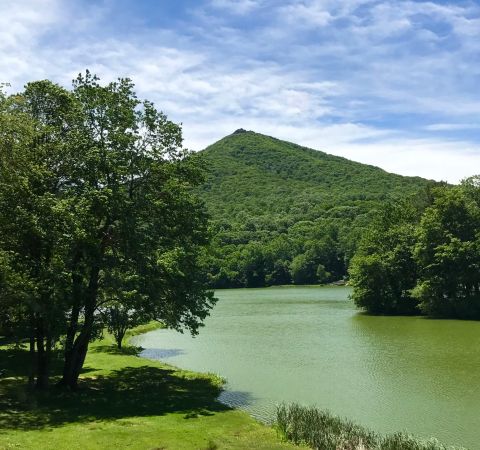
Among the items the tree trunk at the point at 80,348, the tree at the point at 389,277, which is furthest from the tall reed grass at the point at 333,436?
the tree at the point at 389,277

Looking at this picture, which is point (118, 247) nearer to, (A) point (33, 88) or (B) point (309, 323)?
(A) point (33, 88)

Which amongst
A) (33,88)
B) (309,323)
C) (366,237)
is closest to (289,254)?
(366,237)

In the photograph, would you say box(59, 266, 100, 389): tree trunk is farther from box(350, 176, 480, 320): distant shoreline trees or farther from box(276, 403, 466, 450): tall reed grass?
box(350, 176, 480, 320): distant shoreline trees

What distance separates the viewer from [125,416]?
2378cm

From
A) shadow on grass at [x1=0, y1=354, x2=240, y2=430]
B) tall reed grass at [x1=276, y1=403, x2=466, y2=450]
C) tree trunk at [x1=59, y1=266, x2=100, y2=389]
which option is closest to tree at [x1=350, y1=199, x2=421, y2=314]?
shadow on grass at [x1=0, y1=354, x2=240, y2=430]

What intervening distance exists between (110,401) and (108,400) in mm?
241

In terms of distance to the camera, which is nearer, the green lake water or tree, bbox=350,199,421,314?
the green lake water

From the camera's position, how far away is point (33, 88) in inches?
1093

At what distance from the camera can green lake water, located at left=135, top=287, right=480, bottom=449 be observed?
26.5 meters

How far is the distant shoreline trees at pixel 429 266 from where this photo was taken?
241 ft

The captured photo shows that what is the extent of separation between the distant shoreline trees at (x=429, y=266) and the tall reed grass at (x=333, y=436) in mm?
54915

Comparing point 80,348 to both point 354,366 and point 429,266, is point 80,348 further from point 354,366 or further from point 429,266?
point 429,266

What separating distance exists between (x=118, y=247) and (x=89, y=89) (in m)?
8.81

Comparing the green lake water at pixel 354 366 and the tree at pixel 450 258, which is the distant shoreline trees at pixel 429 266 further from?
the green lake water at pixel 354 366
